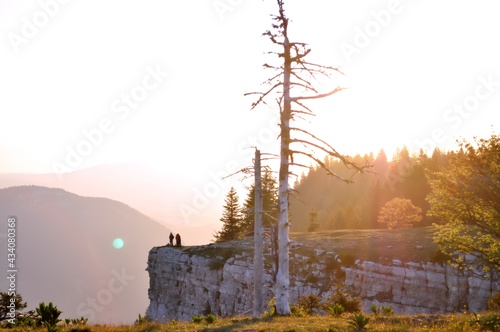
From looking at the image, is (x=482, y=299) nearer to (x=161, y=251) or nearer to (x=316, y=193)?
(x=161, y=251)

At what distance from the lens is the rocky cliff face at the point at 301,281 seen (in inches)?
1275

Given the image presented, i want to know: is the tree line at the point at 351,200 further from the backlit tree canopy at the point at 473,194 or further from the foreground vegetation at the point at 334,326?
the foreground vegetation at the point at 334,326

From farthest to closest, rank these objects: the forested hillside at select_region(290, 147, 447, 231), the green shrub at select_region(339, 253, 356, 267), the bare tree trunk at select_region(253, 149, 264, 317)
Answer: the forested hillside at select_region(290, 147, 447, 231)
the green shrub at select_region(339, 253, 356, 267)
the bare tree trunk at select_region(253, 149, 264, 317)

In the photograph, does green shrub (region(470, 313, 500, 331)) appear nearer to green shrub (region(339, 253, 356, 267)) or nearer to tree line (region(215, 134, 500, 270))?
tree line (region(215, 134, 500, 270))

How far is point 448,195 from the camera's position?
71.6 feet

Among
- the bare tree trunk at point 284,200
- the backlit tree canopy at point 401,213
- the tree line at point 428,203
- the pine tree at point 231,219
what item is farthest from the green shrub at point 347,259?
the backlit tree canopy at point 401,213

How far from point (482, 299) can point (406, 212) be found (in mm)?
33664

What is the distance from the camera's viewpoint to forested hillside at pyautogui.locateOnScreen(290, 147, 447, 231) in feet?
278

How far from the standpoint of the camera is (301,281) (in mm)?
37531

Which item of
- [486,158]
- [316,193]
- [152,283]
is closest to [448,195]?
[486,158]

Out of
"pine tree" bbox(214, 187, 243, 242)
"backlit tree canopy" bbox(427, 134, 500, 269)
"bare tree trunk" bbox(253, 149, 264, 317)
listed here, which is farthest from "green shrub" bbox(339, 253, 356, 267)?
"pine tree" bbox(214, 187, 243, 242)

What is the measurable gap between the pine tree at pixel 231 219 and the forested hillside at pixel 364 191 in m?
9.91

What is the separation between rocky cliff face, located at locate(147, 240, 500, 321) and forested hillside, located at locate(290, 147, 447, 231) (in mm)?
8270

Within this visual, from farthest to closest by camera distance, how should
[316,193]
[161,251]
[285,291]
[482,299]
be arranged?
[316,193], [161,251], [482,299], [285,291]
